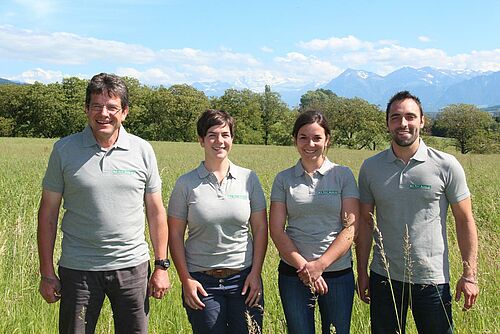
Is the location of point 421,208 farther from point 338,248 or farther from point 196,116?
point 196,116

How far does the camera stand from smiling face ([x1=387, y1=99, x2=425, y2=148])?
3.51 m

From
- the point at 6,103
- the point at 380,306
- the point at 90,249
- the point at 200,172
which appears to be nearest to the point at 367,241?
the point at 380,306

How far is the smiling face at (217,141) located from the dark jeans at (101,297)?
0.94m

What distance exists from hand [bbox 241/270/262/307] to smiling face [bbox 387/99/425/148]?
4.74ft

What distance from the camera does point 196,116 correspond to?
68.5 meters

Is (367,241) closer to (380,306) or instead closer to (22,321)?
(380,306)

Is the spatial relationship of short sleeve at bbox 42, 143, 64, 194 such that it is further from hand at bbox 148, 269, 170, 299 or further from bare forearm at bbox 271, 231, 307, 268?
bare forearm at bbox 271, 231, 307, 268

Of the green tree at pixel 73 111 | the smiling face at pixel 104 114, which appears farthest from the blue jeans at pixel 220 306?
the green tree at pixel 73 111

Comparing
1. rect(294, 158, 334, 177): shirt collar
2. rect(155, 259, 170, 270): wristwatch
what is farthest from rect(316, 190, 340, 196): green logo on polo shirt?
rect(155, 259, 170, 270): wristwatch

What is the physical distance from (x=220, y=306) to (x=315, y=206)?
3.27 feet

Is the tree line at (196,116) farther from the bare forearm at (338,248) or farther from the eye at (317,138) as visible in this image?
the bare forearm at (338,248)

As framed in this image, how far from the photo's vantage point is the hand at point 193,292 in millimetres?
3375

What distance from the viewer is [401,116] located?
139 inches

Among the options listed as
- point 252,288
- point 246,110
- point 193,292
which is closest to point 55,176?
point 193,292
